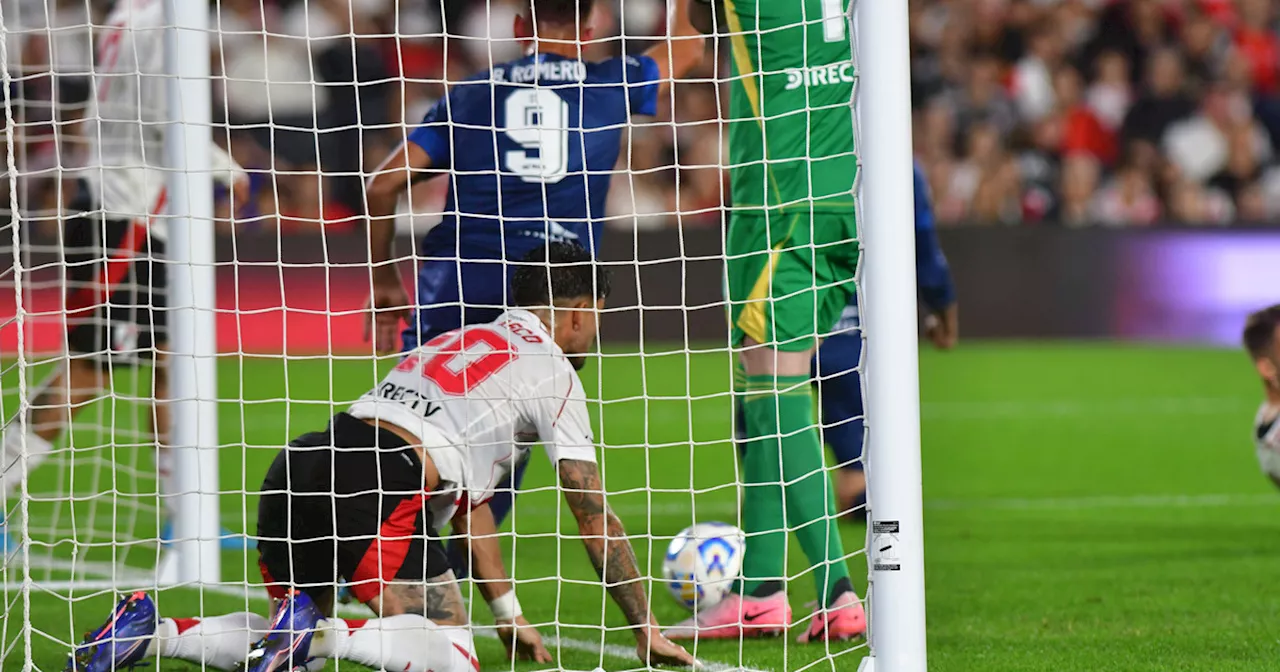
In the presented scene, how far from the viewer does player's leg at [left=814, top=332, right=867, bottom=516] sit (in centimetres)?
601

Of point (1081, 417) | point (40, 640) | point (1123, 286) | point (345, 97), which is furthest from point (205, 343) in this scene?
point (1123, 286)

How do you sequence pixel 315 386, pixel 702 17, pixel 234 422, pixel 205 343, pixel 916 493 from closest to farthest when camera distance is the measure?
pixel 916 493
pixel 702 17
pixel 205 343
pixel 234 422
pixel 315 386

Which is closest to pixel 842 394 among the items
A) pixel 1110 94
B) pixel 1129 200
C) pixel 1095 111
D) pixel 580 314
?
pixel 580 314

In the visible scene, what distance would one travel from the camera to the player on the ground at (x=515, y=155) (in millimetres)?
4449

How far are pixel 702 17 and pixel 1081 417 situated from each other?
597 cm

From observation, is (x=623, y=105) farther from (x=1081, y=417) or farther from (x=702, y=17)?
(x=1081, y=417)

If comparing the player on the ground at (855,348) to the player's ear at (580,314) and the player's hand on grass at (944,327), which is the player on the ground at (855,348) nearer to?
the player's hand on grass at (944,327)

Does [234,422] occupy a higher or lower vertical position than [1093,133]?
lower

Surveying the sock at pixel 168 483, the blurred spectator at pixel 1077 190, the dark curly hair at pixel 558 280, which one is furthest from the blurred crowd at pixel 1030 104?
the dark curly hair at pixel 558 280

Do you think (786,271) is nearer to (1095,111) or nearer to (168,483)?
(168,483)

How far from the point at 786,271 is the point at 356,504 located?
50.8 inches

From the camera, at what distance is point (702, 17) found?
461 cm

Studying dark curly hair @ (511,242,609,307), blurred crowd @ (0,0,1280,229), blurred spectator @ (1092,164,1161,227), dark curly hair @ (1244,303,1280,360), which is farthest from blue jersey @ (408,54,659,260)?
blurred spectator @ (1092,164,1161,227)

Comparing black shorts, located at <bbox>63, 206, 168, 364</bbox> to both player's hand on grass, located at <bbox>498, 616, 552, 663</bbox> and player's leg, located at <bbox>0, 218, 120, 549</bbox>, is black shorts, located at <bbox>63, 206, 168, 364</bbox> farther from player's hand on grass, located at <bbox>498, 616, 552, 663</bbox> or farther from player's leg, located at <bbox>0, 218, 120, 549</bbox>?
player's hand on grass, located at <bbox>498, 616, 552, 663</bbox>
